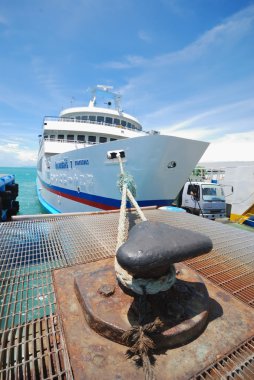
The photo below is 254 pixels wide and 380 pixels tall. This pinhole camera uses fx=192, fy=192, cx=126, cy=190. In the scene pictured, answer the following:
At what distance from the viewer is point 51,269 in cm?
196

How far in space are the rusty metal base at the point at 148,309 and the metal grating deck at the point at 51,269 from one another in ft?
0.66

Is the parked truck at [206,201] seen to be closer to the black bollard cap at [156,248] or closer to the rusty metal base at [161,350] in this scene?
the rusty metal base at [161,350]

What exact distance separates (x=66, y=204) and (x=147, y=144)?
19.4 feet

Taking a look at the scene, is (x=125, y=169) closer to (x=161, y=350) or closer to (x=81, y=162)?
(x=81, y=162)

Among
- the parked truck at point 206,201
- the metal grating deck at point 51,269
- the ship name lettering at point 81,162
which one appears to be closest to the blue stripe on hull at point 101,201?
the ship name lettering at point 81,162

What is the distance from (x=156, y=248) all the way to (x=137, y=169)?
606 cm

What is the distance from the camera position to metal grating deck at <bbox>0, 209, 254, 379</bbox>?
1061mm

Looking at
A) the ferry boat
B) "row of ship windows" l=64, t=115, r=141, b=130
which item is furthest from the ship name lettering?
"row of ship windows" l=64, t=115, r=141, b=130

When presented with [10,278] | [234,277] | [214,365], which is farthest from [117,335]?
[234,277]

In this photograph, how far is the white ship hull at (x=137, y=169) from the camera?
22.0ft

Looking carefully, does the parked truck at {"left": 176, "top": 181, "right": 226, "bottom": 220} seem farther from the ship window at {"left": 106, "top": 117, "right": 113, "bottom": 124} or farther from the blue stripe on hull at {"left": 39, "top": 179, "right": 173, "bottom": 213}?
the ship window at {"left": 106, "top": 117, "right": 113, "bottom": 124}

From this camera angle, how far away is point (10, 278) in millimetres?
1828

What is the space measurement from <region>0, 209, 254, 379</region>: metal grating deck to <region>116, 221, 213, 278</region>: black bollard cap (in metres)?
0.60

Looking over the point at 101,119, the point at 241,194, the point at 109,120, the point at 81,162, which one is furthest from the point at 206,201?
the point at 101,119
